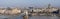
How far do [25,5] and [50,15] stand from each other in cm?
35

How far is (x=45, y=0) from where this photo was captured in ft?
5.83

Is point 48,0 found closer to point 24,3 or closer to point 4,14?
point 24,3

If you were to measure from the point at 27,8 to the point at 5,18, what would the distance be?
31cm

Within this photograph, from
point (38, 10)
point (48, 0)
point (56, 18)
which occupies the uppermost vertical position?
point (48, 0)

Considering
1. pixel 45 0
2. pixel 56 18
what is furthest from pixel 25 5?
pixel 56 18

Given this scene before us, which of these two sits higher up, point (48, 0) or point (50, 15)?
point (48, 0)

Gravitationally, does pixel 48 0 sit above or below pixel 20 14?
above

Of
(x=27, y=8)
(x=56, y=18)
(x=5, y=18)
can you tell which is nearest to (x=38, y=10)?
(x=27, y=8)

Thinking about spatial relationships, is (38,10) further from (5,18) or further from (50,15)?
(5,18)

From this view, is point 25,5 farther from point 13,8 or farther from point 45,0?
point 45,0

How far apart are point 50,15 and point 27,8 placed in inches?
12.3

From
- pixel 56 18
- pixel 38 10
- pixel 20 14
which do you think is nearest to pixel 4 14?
Answer: pixel 20 14

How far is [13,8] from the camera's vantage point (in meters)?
1.77

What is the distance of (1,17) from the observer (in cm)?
170
